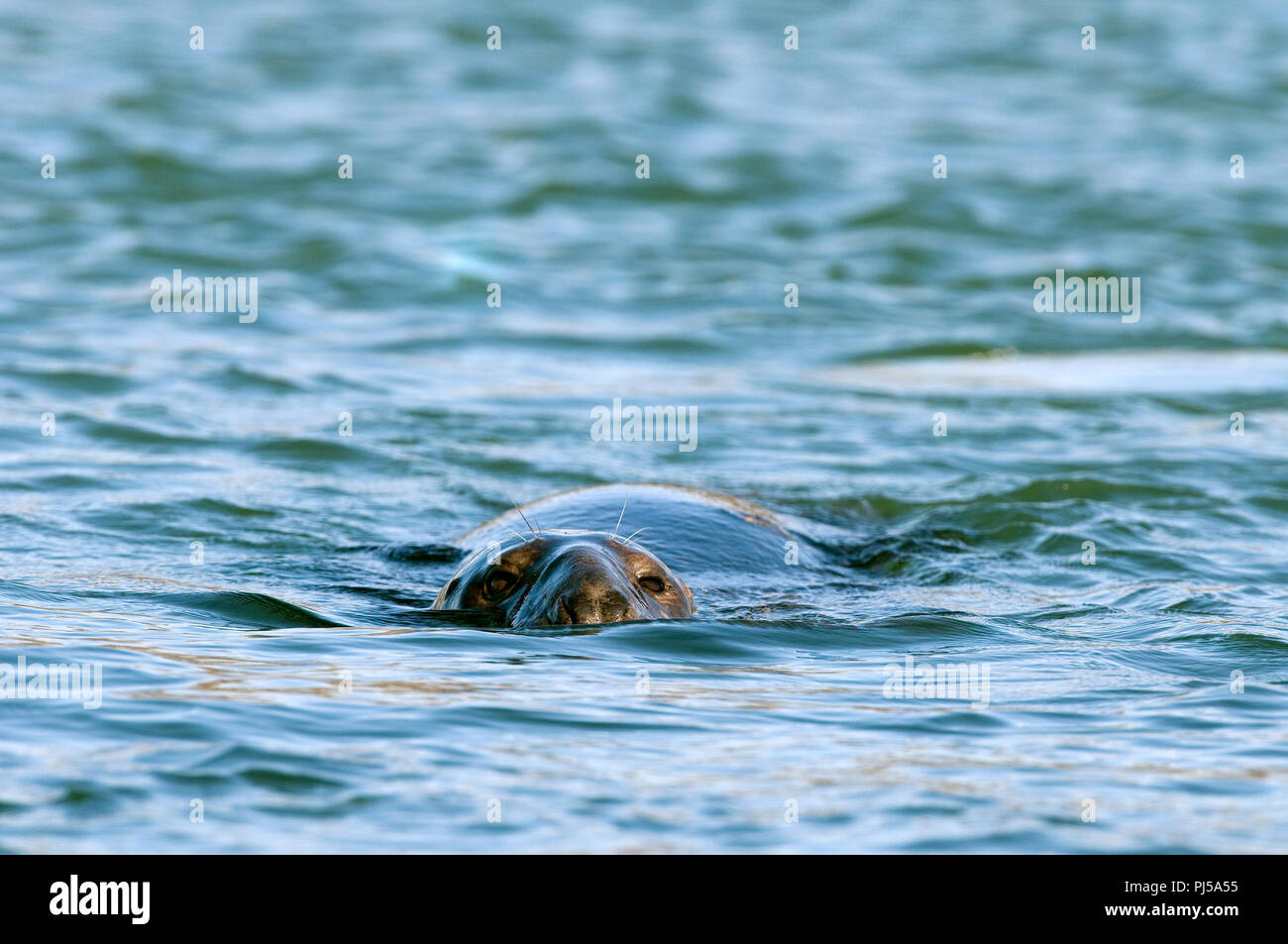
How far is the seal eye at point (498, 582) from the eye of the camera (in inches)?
292

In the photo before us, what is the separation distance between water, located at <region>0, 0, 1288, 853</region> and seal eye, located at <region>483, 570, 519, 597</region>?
32 cm

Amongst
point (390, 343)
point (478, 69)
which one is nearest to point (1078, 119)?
point (478, 69)

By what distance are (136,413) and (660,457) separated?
12.0ft

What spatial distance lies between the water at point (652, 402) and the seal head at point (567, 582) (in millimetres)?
136

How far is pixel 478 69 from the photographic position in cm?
2658

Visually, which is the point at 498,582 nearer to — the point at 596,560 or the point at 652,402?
the point at 596,560

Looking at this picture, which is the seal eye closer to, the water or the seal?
the seal

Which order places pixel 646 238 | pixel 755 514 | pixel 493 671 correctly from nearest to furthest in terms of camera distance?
pixel 493 671, pixel 755 514, pixel 646 238

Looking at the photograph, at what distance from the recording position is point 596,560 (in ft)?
23.3

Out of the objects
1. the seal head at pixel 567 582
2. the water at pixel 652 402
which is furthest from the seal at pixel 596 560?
the water at pixel 652 402

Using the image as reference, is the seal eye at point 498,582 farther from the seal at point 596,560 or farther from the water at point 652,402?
the water at point 652,402

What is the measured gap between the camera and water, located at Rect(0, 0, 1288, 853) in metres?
5.60

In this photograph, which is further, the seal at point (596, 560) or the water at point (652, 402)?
the seal at point (596, 560)
